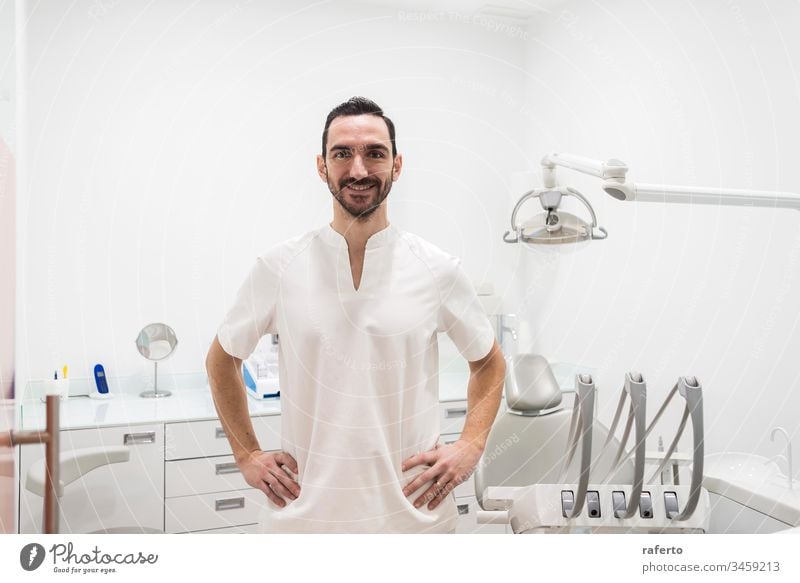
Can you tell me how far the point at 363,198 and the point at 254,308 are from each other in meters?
0.22

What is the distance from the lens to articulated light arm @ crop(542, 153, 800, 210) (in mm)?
918

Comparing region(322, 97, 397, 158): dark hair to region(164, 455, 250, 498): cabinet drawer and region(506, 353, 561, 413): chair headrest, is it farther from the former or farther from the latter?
region(164, 455, 250, 498): cabinet drawer

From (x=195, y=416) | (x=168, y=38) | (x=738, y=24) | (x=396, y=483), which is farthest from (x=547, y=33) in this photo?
(x=195, y=416)

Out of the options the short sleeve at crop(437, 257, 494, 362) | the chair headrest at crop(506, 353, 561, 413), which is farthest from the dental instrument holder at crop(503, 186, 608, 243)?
the chair headrest at crop(506, 353, 561, 413)

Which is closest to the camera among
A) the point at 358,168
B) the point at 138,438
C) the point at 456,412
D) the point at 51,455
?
the point at 51,455

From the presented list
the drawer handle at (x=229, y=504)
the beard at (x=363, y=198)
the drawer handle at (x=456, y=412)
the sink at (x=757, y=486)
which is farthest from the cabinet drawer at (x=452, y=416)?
the drawer handle at (x=229, y=504)

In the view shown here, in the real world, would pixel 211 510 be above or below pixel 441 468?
below

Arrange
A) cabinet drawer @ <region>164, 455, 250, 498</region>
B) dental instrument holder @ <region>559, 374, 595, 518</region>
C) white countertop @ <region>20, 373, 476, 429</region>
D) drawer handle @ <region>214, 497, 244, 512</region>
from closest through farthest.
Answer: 1. dental instrument holder @ <region>559, 374, 595, 518</region>
2. white countertop @ <region>20, 373, 476, 429</region>
3. cabinet drawer @ <region>164, 455, 250, 498</region>
4. drawer handle @ <region>214, 497, 244, 512</region>

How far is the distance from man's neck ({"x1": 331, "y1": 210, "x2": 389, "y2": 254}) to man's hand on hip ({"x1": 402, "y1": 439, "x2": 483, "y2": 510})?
306 millimetres

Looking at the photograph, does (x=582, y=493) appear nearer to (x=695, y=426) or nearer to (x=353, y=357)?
(x=695, y=426)

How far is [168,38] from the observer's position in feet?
3.50

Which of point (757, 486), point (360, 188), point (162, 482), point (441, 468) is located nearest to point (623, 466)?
point (757, 486)

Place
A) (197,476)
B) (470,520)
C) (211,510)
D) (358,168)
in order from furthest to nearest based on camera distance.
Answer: (470,520) < (197,476) < (211,510) < (358,168)

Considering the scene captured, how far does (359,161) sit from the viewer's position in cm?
86
